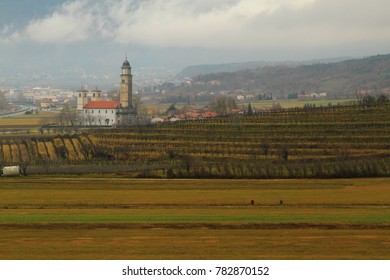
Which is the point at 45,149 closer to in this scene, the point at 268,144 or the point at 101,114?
the point at 268,144

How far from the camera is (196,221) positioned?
95.9 ft

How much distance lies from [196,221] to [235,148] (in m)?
40.5

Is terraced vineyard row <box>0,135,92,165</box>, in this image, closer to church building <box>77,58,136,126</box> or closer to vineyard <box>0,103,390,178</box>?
vineyard <box>0,103,390,178</box>

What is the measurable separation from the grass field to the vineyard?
7.02 meters

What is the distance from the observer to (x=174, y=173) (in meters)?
53.8

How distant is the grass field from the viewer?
23.6 meters

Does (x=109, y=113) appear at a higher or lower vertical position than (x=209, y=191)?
higher

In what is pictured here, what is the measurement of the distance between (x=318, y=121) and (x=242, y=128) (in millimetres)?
9386

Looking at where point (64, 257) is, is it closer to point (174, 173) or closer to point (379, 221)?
point (379, 221)

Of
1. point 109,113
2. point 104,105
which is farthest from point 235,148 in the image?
point 104,105

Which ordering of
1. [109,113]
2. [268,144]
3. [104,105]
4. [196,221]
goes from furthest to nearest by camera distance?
[104,105], [109,113], [268,144], [196,221]

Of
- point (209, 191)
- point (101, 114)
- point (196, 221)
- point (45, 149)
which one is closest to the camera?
point (196, 221)

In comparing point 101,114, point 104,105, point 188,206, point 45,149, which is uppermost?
point 104,105

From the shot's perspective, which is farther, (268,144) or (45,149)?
(45,149)
